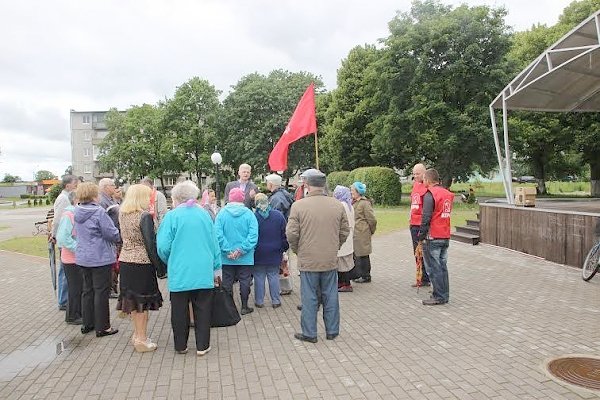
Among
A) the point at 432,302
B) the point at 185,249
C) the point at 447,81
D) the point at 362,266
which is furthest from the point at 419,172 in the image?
the point at 447,81

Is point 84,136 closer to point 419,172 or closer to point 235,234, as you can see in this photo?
point 419,172

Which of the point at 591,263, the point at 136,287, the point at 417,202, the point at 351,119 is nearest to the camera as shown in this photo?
the point at 136,287

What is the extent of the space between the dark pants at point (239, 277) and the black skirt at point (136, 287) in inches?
55.2

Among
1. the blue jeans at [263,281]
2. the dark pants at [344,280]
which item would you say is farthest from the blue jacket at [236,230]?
the dark pants at [344,280]

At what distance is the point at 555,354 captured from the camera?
499 centimetres

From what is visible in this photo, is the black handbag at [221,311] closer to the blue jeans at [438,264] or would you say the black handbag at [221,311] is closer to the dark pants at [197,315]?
the dark pants at [197,315]

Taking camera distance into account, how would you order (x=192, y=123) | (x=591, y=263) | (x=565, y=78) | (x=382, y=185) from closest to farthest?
(x=591, y=263), (x=565, y=78), (x=382, y=185), (x=192, y=123)

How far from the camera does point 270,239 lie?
702 cm

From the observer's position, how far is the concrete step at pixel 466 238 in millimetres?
13461

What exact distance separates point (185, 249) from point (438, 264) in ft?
12.3

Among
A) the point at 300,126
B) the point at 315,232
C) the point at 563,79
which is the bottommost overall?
the point at 315,232

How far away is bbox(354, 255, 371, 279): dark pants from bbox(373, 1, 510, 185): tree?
62.8 ft

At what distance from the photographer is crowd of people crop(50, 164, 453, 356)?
5.09 m

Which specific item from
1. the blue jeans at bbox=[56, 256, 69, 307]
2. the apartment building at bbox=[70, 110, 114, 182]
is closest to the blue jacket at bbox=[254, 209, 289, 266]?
the blue jeans at bbox=[56, 256, 69, 307]
